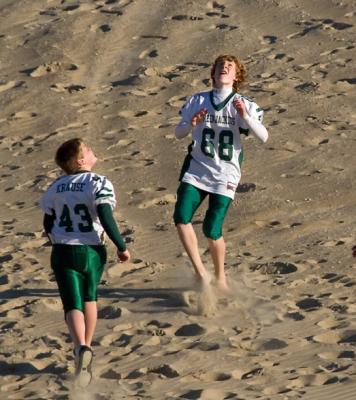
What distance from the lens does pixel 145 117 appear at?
53.8 ft

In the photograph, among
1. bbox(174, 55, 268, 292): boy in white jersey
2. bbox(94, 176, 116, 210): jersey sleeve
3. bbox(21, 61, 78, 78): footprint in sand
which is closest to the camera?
bbox(94, 176, 116, 210): jersey sleeve

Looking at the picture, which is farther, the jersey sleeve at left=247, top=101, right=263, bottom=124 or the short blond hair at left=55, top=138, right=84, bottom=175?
the jersey sleeve at left=247, top=101, right=263, bottom=124

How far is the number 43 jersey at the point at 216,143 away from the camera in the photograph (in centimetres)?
1074

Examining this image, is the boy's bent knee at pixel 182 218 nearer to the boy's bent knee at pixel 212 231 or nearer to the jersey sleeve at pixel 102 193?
the boy's bent knee at pixel 212 231

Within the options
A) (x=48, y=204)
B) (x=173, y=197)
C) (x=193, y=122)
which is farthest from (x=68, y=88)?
(x=48, y=204)

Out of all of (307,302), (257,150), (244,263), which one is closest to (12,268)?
(244,263)

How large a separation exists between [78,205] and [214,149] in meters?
1.86

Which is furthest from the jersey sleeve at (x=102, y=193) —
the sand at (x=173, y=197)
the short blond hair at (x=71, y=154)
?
the sand at (x=173, y=197)

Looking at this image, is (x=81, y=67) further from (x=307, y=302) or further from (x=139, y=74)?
(x=307, y=302)

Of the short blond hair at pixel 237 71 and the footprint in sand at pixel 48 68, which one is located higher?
the short blond hair at pixel 237 71

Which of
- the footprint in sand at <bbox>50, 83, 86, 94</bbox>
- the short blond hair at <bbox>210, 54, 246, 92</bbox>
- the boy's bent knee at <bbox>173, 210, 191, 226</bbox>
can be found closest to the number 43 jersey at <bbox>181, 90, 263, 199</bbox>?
the short blond hair at <bbox>210, 54, 246, 92</bbox>

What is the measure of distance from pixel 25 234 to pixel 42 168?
87.3 inches

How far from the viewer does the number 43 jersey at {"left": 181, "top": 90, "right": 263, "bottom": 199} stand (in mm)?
10742

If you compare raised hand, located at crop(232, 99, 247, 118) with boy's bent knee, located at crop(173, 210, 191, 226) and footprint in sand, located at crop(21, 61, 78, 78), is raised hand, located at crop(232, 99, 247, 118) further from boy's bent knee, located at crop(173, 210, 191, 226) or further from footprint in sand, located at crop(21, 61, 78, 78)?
footprint in sand, located at crop(21, 61, 78, 78)
